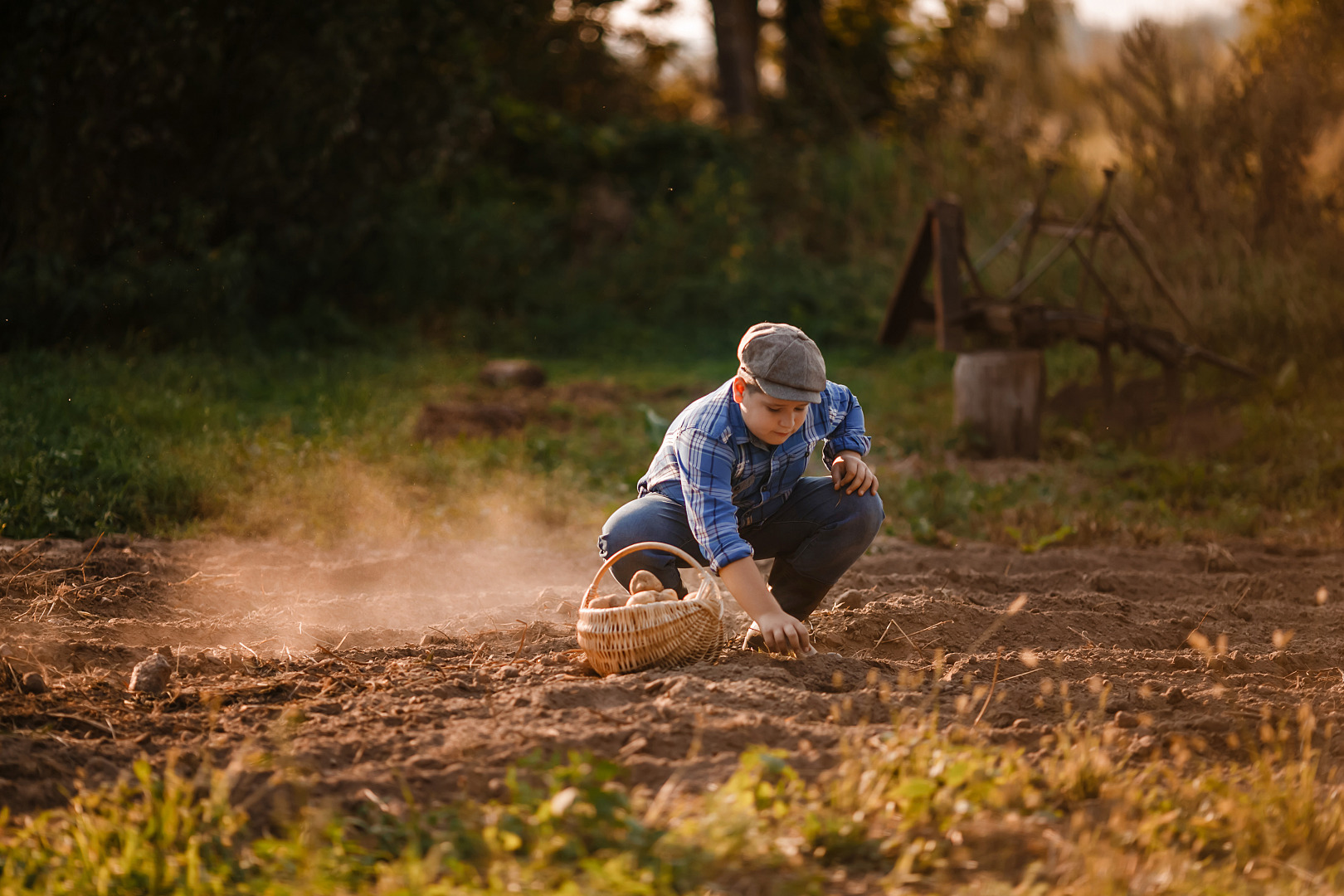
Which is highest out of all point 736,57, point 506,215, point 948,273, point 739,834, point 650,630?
point 736,57

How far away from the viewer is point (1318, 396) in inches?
313

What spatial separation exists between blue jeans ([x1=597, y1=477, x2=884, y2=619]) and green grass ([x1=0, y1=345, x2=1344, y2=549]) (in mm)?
2018

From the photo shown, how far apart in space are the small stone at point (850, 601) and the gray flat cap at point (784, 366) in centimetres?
137

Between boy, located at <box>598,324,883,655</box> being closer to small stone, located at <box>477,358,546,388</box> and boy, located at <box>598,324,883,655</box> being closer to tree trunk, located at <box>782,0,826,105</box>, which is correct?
small stone, located at <box>477,358,546,388</box>

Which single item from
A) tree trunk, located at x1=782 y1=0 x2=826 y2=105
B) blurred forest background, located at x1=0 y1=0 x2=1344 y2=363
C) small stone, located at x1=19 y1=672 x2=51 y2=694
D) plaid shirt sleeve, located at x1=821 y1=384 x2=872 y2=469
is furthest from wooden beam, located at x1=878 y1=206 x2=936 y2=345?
tree trunk, located at x1=782 y1=0 x2=826 y2=105

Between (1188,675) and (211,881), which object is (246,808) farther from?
(1188,675)

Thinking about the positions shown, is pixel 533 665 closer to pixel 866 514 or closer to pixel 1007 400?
pixel 866 514

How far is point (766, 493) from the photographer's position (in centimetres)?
378

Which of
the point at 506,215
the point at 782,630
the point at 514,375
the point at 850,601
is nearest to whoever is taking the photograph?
the point at 782,630

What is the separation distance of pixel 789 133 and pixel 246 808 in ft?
49.9

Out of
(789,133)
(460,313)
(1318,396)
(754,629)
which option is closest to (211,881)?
(754,629)

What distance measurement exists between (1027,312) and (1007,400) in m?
0.65

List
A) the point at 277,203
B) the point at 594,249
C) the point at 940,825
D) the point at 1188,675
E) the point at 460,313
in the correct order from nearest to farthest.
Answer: the point at 940,825 < the point at 1188,675 < the point at 277,203 < the point at 460,313 < the point at 594,249

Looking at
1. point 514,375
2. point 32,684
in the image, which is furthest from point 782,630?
point 514,375
